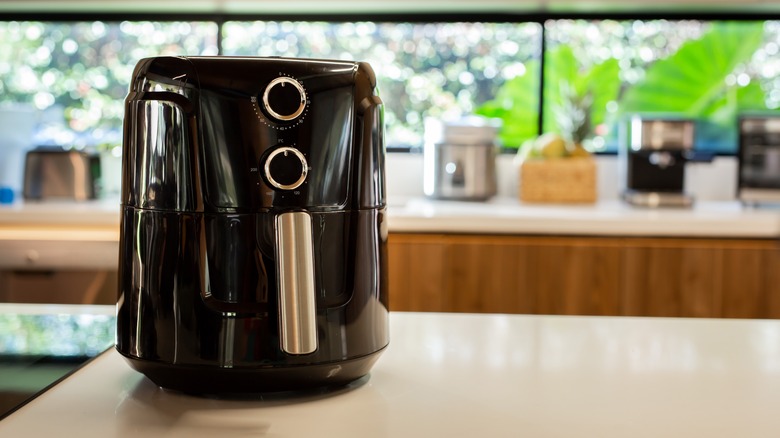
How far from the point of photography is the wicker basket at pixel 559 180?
2744 mm

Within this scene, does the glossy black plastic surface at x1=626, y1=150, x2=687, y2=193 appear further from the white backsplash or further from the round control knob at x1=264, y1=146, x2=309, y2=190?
the round control knob at x1=264, y1=146, x2=309, y2=190

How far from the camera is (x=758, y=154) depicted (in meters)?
2.66

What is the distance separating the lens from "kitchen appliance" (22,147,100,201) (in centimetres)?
267

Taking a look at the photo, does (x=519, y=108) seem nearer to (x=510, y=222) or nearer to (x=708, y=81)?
(x=708, y=81)

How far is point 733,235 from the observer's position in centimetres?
233

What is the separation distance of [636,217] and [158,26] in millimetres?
1923

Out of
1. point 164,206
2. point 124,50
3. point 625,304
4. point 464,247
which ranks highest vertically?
point 124,50

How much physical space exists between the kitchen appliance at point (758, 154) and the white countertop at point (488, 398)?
6.62 ft

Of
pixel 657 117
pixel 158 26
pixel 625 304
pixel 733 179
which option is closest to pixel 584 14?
pixel 657 117

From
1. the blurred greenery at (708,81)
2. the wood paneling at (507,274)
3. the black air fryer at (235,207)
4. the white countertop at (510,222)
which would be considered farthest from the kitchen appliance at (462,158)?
the black air fryer at (235,207)

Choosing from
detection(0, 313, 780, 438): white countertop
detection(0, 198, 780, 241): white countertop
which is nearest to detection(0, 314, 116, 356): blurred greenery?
detection(0, 313, 780, 438): white countertop

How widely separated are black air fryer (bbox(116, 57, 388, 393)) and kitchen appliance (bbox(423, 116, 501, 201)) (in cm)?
212

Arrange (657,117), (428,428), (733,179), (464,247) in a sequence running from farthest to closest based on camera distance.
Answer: (733,179)
(657,117)
(464,247)
(428,428)

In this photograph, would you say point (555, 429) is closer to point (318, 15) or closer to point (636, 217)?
point (636, 217)
